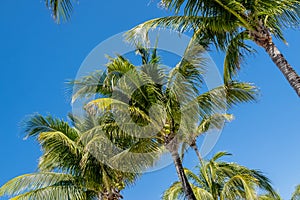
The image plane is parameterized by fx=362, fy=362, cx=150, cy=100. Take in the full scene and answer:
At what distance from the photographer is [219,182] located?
13070mm

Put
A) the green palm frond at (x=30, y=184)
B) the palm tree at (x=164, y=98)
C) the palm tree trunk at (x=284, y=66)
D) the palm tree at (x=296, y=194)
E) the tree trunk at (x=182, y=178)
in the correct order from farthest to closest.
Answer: the palm tree at (x=296, y=194) < the green palm frond at (x=30, y=184) < the palm tree at (x=164, y=98) < the tree trunk at (x=182, y=178) < the palm tree trunk at (x=284, y=66)

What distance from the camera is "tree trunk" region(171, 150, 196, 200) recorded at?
932cm

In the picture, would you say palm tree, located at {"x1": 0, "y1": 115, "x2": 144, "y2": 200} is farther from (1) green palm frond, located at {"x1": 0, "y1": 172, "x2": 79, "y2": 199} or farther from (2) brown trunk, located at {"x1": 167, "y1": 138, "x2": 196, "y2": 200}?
(2) brown trunk, located at {"x1": 167, "y1": 138, "x2": 196, "y2": 200}

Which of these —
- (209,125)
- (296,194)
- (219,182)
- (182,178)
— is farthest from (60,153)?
(296,194)

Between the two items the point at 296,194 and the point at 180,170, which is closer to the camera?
the point at 180,170

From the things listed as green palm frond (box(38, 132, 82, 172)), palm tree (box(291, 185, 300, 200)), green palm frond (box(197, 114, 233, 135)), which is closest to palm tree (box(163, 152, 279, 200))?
green palm frond (box(197, 114, 233, 135))

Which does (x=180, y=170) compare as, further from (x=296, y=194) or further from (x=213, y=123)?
(x=296, y=194)

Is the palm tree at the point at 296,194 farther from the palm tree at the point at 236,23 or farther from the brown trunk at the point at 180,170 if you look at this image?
the palm tree at the point at 236,23

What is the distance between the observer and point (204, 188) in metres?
13.3

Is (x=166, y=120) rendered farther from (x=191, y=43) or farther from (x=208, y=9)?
(x=208, y=9)

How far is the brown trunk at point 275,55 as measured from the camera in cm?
649

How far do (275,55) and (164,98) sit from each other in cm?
386

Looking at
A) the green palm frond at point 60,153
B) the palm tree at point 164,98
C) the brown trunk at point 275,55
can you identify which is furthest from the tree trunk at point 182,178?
the brown trunk at point 275,55

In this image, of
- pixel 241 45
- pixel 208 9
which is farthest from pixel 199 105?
pixel 208 9
